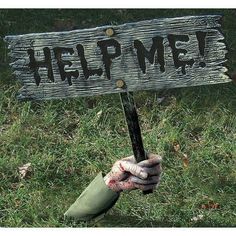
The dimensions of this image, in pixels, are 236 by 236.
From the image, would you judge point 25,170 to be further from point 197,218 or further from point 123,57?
point 123,57

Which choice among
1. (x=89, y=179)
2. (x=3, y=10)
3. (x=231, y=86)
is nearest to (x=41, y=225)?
(x=89, y=179)

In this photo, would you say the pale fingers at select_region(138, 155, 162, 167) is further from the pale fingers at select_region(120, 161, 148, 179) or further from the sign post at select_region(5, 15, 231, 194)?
the sign post at select_region(5, 15, 231, 194)

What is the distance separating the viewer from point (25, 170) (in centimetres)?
404

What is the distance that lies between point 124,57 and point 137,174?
0.60 m

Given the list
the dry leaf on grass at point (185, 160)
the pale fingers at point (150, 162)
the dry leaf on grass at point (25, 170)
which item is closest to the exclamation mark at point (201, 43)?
the pale fingers at point (150, 162)

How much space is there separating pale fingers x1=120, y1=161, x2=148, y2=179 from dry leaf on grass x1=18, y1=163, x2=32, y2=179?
2.91ft

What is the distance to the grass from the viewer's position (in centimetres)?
374

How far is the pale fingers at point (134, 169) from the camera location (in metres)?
3.27

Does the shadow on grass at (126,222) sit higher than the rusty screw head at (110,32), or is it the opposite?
the rusty screw head at (110,32)

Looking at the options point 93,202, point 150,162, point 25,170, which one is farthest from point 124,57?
point 25,170

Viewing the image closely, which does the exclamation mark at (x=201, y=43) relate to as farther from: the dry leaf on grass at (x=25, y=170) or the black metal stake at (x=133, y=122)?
the dry leaf on grass at (x=25, y=170)

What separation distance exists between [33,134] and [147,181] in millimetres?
1274

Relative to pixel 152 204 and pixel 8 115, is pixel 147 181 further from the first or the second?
pixel 8 115

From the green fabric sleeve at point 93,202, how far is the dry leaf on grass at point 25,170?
0.49 metres
